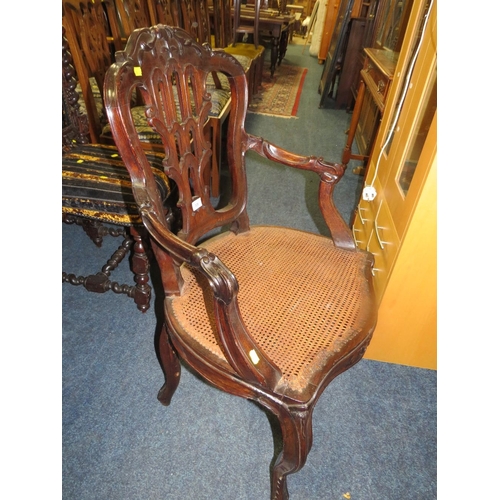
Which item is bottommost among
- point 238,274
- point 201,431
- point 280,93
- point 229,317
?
point 201,431

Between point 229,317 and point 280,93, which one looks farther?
point 280,93

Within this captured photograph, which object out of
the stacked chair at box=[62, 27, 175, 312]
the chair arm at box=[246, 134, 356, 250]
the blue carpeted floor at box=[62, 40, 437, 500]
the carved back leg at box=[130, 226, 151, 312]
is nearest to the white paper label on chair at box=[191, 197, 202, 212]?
the chair arm at box=[246, 134, 356, 250]

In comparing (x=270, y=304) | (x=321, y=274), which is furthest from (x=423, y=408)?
(x=270, y=304)

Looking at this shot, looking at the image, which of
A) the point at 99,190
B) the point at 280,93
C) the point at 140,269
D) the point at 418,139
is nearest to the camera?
the point at 418,139

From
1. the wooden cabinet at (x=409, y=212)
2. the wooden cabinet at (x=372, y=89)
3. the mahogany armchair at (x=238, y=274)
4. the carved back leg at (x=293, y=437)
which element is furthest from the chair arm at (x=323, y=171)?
the wooden cabinet at (x=372, y=89)

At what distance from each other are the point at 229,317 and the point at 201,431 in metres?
0.73

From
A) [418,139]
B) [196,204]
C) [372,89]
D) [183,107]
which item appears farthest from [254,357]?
[372,89]

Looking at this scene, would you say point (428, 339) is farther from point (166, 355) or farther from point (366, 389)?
point (166, 355)

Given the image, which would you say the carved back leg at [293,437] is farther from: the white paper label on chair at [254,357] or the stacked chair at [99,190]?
the stacked chair at [99,190]

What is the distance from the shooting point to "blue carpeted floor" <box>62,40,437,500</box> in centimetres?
107

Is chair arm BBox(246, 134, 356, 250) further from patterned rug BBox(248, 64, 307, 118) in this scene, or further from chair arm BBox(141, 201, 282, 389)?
patterned rug BBox(248, 64, 307, 118)

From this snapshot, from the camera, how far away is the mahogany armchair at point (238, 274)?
2.40ft

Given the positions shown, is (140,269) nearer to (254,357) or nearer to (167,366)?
(167,366)

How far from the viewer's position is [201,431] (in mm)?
1194
